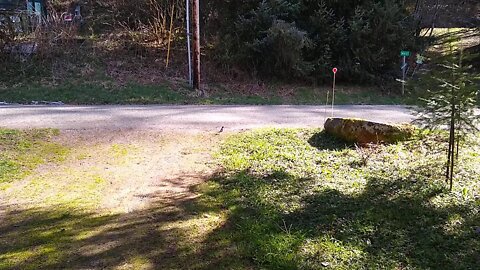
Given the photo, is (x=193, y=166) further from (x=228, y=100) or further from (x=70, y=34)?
(x=70, y=34)

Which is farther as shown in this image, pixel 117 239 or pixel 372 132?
pixel 372 132

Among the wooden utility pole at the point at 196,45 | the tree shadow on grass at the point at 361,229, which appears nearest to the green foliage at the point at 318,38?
the wooden utility pole at the point at 196,45

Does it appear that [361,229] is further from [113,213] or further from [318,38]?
[318,38]

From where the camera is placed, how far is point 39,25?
703 inches

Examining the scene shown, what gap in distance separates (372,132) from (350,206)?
3197 mm

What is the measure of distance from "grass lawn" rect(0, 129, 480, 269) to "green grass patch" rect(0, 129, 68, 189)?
28mm

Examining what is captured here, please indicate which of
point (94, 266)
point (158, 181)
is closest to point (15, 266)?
point (94, 266)

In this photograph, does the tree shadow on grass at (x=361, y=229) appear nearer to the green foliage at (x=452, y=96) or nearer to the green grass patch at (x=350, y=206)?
the green grass patch at (x=350, y=206)

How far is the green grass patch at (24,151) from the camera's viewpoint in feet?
20.3

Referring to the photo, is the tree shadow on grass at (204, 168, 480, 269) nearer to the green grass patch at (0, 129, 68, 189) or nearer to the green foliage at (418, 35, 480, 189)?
the green foliage at (418, 35, 480, 189)

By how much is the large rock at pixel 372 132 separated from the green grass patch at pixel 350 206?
261mm

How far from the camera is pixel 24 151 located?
712 cm

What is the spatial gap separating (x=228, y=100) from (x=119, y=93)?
3934 mm

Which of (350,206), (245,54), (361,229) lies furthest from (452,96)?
(245,54)
